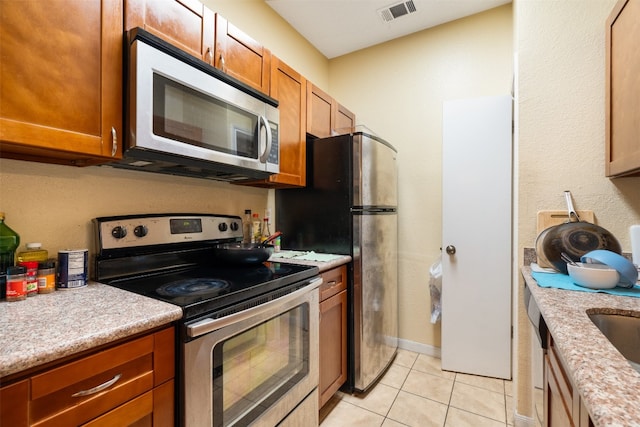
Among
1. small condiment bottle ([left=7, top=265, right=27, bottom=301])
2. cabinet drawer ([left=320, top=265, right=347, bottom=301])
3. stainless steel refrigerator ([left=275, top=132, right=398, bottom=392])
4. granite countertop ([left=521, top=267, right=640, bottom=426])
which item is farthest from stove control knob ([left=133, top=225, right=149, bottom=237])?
granite countertop ([left=521, top=267, right=640, bottom=426])

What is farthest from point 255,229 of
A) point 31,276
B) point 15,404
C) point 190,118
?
point 15,404

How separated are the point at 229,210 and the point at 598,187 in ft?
6.59

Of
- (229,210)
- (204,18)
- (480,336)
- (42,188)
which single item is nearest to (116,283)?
(42,188)

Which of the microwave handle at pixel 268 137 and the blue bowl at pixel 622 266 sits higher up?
the microwave handle at pixel 268 137

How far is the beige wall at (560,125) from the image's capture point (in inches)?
56.4

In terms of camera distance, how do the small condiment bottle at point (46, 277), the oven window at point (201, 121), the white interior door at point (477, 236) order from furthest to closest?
1. the white interior door at point (477, 236)
2. the oven window at point (201, 121)
3. the small condiment bottle at point (46, 277)

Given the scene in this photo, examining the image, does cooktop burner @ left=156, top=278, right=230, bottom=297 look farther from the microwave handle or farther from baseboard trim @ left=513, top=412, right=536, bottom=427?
baseboard trim @ left=513, top=412, right=536, bottom=427

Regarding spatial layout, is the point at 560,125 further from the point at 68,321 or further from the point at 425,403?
the point at 68,321

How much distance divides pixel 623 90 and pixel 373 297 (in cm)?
163

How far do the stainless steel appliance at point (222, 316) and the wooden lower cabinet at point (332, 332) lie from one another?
0.17m

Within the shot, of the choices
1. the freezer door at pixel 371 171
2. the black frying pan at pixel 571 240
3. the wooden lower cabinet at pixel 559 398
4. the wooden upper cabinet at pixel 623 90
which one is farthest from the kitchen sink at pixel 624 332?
the freezer door at pixel 371 171

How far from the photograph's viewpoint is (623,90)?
1233 millimetres

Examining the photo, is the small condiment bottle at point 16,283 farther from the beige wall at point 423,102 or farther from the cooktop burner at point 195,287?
the beige wall at point 423,102

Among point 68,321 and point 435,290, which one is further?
point 435,290
